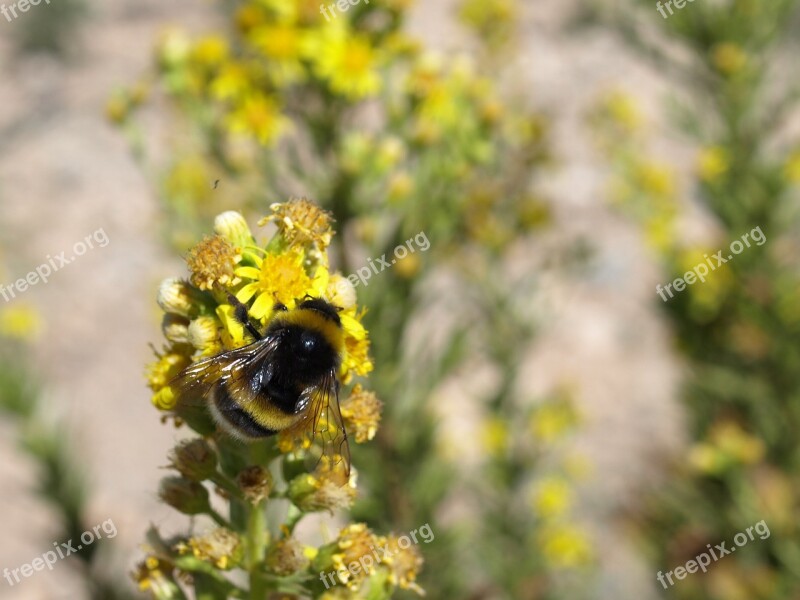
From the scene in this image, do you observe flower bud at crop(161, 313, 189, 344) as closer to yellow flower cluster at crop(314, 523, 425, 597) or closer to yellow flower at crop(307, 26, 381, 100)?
yellow flower cluster at crop(314, 523, 425, 597)

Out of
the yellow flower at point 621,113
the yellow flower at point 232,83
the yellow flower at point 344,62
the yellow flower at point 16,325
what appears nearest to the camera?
the yellow flower at point 344,62

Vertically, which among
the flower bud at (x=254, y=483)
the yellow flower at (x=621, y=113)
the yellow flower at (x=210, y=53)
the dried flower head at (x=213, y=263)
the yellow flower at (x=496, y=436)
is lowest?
the flower bud at (x=254, y=483)

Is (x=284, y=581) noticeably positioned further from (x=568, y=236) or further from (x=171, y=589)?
(x=568, y=236)

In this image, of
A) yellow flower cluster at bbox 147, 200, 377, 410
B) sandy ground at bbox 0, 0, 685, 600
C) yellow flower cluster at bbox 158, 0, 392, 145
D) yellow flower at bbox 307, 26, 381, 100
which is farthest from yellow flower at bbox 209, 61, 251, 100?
yellow flower cluster at bbox 147, 200, 377, 410

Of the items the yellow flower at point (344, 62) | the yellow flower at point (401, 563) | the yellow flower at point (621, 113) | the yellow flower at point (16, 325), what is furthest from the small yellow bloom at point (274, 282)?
the yellow flower at point (621, 113)

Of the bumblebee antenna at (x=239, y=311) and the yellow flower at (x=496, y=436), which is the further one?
the yellow flower at (x=496, y=436)

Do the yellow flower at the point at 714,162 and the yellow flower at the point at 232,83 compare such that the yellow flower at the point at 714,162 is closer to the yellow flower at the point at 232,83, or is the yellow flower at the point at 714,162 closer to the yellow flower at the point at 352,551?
the yellow flower at the point at 232,83

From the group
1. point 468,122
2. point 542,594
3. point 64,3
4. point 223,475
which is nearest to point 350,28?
point 468,122
